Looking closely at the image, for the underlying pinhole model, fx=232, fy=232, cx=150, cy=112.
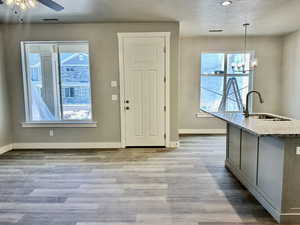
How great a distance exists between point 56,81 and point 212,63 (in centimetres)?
403

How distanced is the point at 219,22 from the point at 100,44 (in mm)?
2444

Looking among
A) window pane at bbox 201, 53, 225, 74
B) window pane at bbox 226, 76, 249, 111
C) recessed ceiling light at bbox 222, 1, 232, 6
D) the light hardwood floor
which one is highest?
recessed ceiling light at bbox 222, 1, 232, 6

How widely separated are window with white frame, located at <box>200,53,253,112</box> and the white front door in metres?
2.06

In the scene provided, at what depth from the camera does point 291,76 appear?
5.74 m

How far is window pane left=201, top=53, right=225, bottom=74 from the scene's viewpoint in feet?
20.8

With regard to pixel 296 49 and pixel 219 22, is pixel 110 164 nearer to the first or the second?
pixel 219 22

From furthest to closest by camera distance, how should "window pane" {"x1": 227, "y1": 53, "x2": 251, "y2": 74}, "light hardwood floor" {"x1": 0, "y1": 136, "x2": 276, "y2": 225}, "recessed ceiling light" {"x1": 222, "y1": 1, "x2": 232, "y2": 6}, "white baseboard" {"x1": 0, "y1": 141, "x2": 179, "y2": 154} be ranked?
"window pane" {"x1": 227, "y1": 53, "x2": 251, "y2": 74} < "white baseboard" {"x1": 0, "y1": 141, "x2": 179, "y2": 154} < "recessed ceiling light" {"x1": 222, "y1": 1, "x2": 232, "y2": 6} < "light hardwood floor" {"x1": 0, "y1": 136, "x2": 276, "y2": 225}

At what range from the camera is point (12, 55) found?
15.7 ft

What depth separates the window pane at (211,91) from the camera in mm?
6426

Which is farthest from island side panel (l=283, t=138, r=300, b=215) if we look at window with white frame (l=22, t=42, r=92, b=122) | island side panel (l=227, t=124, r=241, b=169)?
window with white frame (l=22, t=42, r=92, b=122)

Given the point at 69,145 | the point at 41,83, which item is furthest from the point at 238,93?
the point at 41,83

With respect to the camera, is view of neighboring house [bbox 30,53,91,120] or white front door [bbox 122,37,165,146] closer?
white front door [bbox 122,37,165,146]

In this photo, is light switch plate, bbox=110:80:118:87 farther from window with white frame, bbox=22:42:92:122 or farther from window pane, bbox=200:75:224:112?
window pane, bbox=200:75:224:112

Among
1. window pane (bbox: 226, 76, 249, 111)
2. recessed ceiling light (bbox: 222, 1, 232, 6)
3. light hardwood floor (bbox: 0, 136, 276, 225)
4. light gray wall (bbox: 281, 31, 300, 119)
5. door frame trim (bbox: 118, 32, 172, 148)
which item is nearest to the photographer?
light hardwood floor (bbox: 0, 136, 276, 225)
